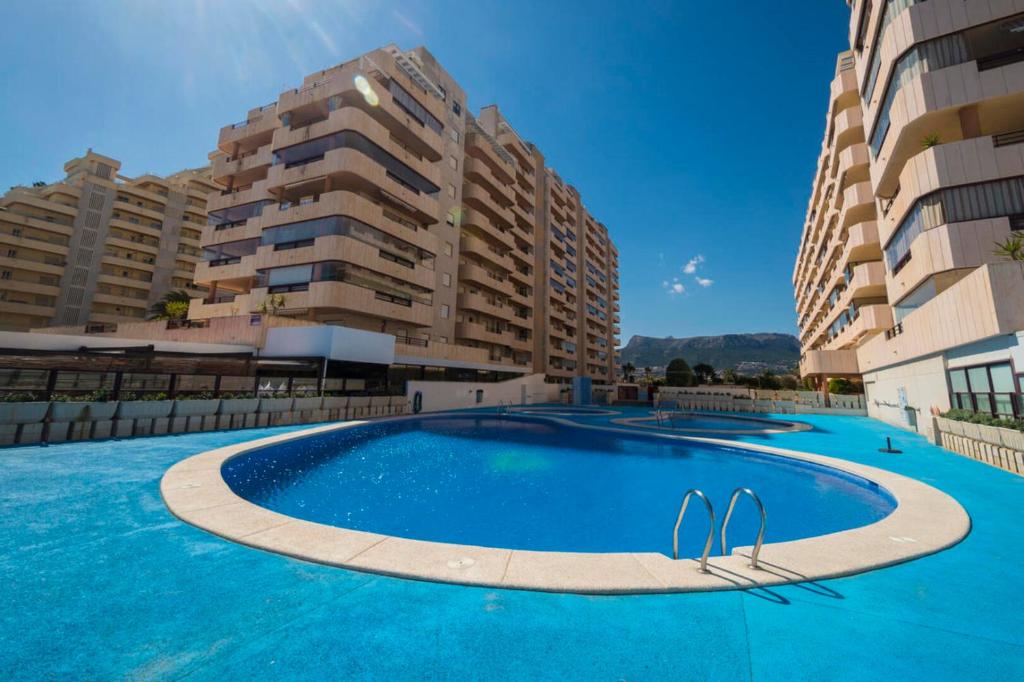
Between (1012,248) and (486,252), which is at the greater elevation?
(486,252)

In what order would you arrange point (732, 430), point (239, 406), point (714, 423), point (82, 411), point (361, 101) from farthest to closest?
point (361, 101) < point (714, 423) < point (732, 430) < point (239, 406) < point (82, 411)

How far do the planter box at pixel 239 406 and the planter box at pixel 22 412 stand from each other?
16.1 feet

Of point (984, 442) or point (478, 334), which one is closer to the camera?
point (984, 442)

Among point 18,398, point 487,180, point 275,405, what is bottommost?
point 275,405

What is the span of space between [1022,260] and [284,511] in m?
21.3

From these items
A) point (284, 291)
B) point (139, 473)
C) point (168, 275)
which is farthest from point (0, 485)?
point (168, 275)

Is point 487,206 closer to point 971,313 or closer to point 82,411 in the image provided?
point 82,411

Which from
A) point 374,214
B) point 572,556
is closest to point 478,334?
point 374,214

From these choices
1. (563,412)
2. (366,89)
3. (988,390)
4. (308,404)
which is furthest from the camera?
(563,412)

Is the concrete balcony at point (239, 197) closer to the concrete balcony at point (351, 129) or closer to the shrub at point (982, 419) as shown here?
the concrete balcony at point (351, 129)

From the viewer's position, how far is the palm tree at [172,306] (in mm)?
37575

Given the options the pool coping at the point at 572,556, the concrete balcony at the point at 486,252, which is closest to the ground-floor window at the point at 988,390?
the pool coping at the point at 572,556

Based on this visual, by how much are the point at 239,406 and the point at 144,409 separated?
325 centimetres

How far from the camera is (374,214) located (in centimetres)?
2858
